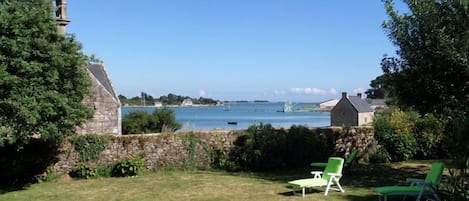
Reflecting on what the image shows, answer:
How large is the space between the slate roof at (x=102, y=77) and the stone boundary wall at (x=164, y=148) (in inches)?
291

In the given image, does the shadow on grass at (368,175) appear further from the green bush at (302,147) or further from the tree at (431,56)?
the tree at (431,56)

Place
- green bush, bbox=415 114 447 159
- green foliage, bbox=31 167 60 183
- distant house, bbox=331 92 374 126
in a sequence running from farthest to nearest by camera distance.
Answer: distant house, bbox=331 92 374 126 → green bush, bbox=415 114 447 159 → green foliage, bbox=31 167 60 183

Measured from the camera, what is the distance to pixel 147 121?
35531mm

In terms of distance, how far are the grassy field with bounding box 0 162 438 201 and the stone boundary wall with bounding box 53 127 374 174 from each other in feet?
1.42

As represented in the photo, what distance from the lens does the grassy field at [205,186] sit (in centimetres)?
1107

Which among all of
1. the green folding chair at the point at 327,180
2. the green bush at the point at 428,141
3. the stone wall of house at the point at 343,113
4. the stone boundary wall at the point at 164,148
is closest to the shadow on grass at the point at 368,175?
the green folding chair at the point at 327,180

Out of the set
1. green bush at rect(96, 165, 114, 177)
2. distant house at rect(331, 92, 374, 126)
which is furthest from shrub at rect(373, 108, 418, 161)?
distant house at rect(331, 92, 374, 126)

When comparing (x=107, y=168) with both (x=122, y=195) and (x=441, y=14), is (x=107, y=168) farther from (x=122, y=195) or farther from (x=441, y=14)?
(x=441, y=14)

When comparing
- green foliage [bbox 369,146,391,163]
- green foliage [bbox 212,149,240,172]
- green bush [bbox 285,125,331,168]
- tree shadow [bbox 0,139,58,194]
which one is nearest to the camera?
tree shadow [bbox 0,139,58,194]

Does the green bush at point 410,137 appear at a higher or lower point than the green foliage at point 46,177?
higher

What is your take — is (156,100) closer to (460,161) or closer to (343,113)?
(343,113)

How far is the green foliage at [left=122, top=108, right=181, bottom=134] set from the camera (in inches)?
1324

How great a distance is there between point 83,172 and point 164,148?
2.66 meters

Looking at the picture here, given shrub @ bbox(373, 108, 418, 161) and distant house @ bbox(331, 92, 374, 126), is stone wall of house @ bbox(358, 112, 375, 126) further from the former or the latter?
shrub @ bbox(373, 108, 418, 161)
